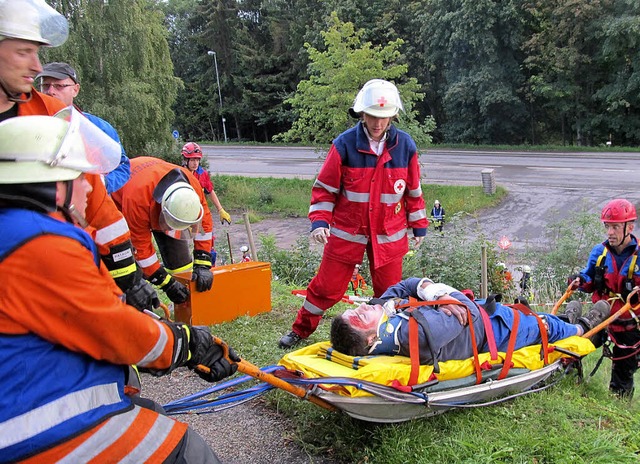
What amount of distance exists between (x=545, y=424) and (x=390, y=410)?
1008 mm

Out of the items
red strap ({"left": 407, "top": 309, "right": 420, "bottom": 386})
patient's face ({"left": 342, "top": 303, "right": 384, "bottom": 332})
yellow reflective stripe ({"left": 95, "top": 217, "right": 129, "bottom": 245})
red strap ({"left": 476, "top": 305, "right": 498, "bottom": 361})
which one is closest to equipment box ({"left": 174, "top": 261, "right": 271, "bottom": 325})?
yellow reflective stripe ({"left": 95, "top": 217, "right": 129, "bottom": 245})

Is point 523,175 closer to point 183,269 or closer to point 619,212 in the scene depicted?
point 619,212

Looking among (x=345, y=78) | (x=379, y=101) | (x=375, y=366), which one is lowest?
(x=375, y=366)

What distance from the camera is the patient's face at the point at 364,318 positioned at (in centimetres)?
352

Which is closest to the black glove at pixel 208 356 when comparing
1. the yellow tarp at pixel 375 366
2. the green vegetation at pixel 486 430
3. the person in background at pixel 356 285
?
the yellow tarp at pixel 375 366

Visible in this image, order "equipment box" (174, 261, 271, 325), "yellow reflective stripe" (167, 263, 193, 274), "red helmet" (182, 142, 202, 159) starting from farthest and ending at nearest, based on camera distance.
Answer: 1. "red helmet" (182, 142, 202, 159)
2. "equipment box" (174, 261, 271, 325)
3. "yellow reflective stripe" (167, 263, 193, 274)

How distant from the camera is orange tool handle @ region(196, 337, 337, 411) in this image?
2676 millimetres

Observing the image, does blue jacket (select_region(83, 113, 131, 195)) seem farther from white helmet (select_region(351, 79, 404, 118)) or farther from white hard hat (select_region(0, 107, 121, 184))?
white hard hat (select_region(0, 107, 121, 184))

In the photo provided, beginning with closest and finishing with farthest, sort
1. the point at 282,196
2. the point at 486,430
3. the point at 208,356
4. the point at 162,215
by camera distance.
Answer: the point at 208,356, the point at 486,430, the point at 162,215, the point at 282,196

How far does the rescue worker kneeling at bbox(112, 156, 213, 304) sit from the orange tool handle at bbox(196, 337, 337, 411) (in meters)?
1.53

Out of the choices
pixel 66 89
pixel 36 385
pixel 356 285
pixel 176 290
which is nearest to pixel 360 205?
pixel 176 290

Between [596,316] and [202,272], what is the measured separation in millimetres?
3353

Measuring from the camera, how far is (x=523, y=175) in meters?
24.8

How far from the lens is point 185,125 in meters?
49.6
